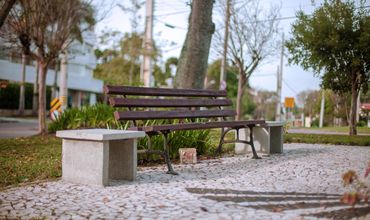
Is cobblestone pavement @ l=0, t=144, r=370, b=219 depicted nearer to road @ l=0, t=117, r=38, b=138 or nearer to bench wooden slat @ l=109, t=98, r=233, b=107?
bench wooden slat @ l=109, t=98, r=233, b=107

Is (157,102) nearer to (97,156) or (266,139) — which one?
(97,156)

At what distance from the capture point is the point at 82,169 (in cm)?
531

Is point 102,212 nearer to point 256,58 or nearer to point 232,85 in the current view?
point 256,58

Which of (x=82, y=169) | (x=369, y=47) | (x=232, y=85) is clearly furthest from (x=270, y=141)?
(x=232, y=85)

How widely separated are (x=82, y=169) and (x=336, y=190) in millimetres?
2856

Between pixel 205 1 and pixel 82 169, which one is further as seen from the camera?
pixel 205 1

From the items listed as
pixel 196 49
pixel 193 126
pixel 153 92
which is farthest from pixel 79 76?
pixel 193 126

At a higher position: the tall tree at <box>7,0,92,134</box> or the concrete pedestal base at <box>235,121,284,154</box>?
the tall tree at <box>7,0,92,134</box>

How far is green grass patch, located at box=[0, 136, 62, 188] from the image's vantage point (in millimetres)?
5852

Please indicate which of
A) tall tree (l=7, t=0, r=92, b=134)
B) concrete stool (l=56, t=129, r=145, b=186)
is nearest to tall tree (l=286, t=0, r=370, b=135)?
tall tree (l=7, t=0, r=92, b=134)

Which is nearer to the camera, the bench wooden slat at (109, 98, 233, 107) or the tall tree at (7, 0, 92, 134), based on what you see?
the bench wooden slat at (109, 98, 233, 107)

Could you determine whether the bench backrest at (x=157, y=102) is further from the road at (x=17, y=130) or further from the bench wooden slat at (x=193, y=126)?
the road at (x=17, y=130)

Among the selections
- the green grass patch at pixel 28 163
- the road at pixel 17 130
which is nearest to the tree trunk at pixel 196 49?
the green grass patch at pixel 28 163

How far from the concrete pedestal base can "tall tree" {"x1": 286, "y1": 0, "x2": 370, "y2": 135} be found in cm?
827
